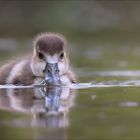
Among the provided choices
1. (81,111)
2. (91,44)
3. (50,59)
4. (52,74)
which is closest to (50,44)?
(50,59)

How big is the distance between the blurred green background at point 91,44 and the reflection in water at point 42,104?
0.32ft

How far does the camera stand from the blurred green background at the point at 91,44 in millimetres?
5602

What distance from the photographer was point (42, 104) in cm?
641

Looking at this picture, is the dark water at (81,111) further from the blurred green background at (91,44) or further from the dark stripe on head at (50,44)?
the dark stripe on head at (50,44)

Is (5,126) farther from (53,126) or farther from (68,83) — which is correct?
(68,83)

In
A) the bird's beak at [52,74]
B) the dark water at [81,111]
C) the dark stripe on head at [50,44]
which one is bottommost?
the dark water at [81,111]

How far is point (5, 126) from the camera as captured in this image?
5.55 meters

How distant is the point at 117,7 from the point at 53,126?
14704 millimetres

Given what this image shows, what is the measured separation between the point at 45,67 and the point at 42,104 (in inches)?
47.1

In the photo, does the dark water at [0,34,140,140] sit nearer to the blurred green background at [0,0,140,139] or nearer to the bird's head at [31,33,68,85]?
the blurred green background at [0,0,140,139]

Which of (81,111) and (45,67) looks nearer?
(81,111)

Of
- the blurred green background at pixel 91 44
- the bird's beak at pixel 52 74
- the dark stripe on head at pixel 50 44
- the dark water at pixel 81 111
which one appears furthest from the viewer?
the dark stripe on head at pixel 50 44

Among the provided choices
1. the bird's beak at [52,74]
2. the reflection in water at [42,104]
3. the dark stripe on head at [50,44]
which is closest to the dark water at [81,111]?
the reflection in water at [42,104]

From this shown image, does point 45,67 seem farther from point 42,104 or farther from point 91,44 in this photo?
point 91,44
